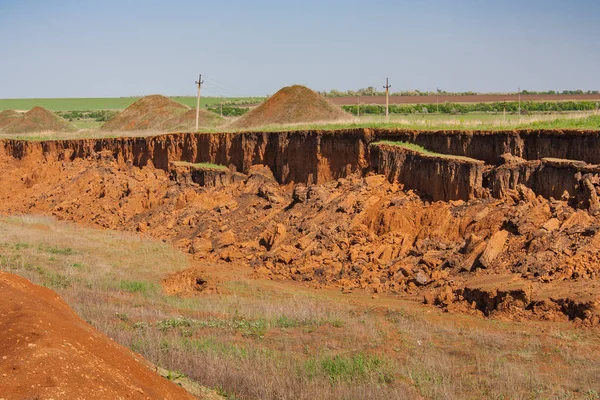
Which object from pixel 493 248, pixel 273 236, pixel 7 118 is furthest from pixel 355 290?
pixel 7 118

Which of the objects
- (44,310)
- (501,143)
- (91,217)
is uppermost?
(501,143)

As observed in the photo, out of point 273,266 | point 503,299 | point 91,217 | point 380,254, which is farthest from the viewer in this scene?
point 91,217

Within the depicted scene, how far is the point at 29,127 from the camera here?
201 feet

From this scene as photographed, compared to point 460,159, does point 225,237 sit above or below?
below

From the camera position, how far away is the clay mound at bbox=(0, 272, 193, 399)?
6.80 meters

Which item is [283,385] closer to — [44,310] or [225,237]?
[44,310]

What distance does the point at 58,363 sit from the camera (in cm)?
727

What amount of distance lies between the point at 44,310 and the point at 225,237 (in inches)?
663

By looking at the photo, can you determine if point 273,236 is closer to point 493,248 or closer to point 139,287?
point 139,287

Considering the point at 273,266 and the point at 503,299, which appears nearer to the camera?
the point at 503,299

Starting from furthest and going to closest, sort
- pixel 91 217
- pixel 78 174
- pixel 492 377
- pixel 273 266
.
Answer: pixel 78 174 → pixel 91 217 → pixel 273 266 → pixel 492 377

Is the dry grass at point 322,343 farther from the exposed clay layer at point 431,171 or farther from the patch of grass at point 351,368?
the exposed clay layer at point 431,171

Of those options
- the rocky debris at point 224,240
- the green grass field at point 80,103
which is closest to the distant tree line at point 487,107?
the rocky debris at point 224,240

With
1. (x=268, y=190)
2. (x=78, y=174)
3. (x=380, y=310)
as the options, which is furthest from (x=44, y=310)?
(x=78, y=174)
